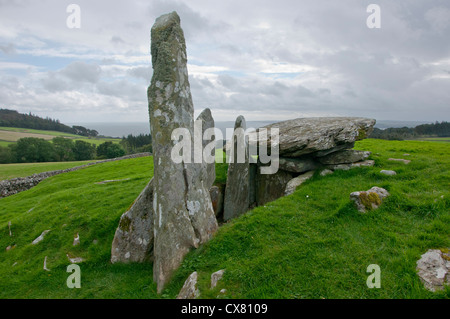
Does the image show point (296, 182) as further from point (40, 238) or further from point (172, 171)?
point (40, 238)

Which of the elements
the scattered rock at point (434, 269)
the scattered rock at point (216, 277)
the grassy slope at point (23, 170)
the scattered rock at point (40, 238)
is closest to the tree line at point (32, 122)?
the grassy slope at point (23, 170)

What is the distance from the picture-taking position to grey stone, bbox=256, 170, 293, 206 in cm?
1232

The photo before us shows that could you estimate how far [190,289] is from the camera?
617cm

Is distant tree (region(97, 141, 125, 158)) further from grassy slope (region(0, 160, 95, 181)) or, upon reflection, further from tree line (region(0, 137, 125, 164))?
grassy slope (region(0, 160, 95, 181))

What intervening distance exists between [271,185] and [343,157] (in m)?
3.77

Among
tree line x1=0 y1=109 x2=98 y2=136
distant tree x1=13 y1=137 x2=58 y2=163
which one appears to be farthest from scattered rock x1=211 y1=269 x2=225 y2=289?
tree line x1=0 y1=109 x2=98 y2=136

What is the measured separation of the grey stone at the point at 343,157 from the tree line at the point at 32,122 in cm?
14992

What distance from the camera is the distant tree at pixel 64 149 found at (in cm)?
6893

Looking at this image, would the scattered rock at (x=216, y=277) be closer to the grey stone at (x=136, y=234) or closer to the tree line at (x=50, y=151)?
the grey stone at (x=136, y=234)

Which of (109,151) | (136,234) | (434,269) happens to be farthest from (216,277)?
(109,151)

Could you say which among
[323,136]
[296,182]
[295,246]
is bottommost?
[295,246]

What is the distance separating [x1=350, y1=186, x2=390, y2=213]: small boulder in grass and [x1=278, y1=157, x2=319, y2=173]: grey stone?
361cm
